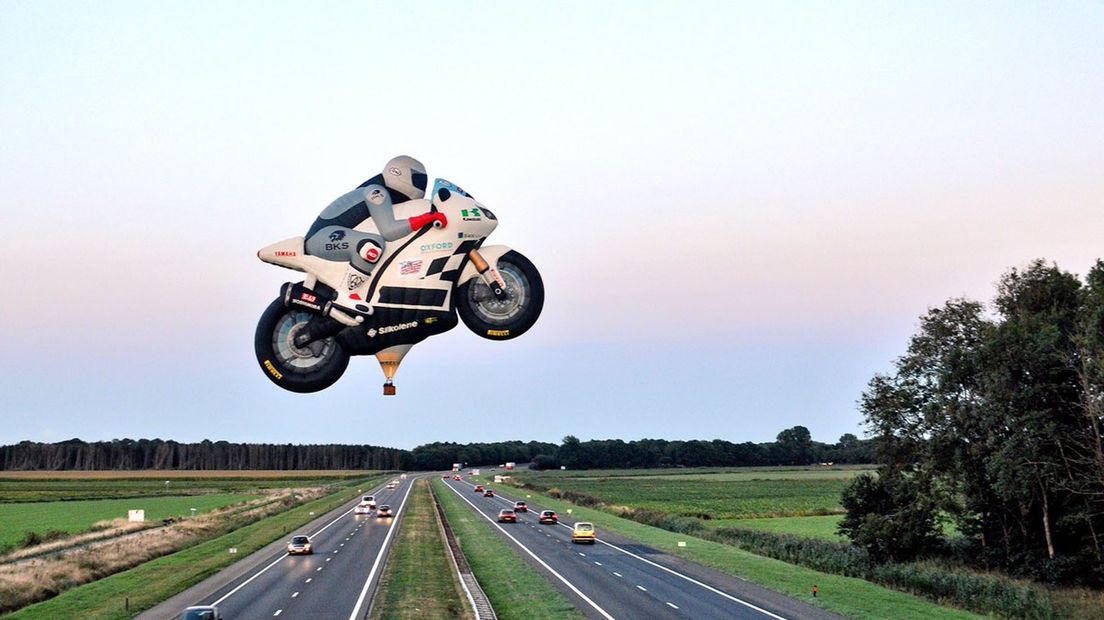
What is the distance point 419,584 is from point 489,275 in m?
35.3

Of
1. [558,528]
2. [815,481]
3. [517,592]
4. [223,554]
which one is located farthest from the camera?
[815,481]

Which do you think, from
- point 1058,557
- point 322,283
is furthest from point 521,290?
point 1058,557

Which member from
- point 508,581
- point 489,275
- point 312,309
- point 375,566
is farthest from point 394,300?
point 375,566

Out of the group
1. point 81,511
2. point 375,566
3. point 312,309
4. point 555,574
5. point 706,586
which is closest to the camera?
point 312,309

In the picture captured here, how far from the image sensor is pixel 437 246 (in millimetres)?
9672

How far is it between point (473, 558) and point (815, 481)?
12453 cm

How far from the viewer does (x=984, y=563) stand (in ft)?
176

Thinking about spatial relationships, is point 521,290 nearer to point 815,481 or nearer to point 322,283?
point 322,283

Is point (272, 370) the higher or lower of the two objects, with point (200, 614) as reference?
higher

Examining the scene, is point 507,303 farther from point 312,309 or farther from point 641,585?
point 641,585

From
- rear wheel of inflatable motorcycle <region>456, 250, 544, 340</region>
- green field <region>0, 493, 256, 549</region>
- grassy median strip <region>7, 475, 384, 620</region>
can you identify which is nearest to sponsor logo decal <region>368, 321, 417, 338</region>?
rear wheel of inflatable motorcycle <region>456, 250, 544, 340</region>

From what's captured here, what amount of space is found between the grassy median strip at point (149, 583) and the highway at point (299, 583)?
0.93m

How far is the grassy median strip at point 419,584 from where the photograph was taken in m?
35.1

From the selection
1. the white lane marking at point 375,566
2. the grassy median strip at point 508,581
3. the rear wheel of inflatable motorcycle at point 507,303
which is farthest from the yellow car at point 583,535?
the rear wheel of inflatable motorcycle at point 507,303
